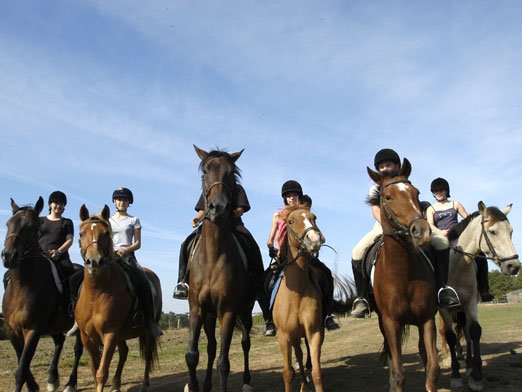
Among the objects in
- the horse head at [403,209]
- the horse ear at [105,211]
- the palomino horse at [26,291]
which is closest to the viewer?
the horse head at [403,209]

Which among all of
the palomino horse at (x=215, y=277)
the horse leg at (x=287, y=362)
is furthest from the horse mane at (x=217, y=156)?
the horse leg at (x=287, y=362)

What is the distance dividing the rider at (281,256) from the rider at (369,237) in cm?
41

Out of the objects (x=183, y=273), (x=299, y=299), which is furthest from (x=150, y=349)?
(x=299, y=299)

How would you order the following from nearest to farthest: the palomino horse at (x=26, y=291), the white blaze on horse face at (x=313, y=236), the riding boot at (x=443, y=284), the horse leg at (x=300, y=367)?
the white blaze on horse face at (x=313, y=236) → the riding boot at (x=443, y=284) → the horse leg at (x=300, y=367) → the palomino horse at (x=26, y=291)

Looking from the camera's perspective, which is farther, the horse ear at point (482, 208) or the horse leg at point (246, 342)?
the horse leg at point (246, 342)

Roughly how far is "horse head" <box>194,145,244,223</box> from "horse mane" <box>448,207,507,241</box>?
417 centimetres

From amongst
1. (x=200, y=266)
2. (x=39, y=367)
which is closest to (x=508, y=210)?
(x=200, y=266)

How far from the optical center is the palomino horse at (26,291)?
7105 millimetres

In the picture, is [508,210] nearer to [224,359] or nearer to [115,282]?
[224,359]

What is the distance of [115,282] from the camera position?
23.9 ft

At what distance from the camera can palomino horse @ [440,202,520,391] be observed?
7.19m

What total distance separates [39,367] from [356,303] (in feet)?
28.5

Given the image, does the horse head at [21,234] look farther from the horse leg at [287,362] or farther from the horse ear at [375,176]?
the horse ear at [375,176]

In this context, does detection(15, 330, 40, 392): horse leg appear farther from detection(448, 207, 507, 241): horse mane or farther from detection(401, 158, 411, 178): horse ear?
detection(448, 207, 507, 241): horse mane
